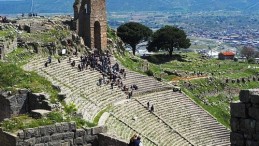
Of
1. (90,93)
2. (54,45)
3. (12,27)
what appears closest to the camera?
(90,93)

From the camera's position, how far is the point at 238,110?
444 inches

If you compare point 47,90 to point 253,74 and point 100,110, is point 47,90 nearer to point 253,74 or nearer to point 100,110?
point 100,110

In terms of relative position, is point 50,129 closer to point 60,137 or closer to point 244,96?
point 60,137

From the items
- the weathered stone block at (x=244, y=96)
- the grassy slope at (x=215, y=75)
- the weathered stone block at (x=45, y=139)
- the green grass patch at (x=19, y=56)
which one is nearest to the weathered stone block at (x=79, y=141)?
the weathered stone block at (x=45, y=139)

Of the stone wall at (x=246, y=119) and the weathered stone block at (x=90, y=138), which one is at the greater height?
the stone wall at (x=246, y=119)

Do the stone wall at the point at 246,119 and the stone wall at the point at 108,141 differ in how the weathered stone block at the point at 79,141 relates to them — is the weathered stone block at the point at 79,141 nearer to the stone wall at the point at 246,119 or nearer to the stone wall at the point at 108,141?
the stone wall at the point at 108,141

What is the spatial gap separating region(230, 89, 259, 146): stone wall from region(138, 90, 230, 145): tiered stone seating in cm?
2602

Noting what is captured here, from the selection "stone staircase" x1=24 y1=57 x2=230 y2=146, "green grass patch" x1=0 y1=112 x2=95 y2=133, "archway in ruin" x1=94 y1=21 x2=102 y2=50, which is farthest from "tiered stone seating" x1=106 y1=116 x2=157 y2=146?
"archway in ruin" x1=94 y1=21 x2=102 y2=50

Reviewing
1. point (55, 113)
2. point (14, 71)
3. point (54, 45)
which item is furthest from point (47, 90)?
point (54, 45)

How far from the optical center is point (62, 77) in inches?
1458

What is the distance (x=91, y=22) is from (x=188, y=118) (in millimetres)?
14438

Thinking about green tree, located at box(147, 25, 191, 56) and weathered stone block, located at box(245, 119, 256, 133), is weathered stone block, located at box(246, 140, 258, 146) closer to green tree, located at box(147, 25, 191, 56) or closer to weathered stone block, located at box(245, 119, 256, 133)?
weathered stone block, located at box(245, 119, 256, 133)

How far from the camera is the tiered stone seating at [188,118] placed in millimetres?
38469

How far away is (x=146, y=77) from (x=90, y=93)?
10634mm
